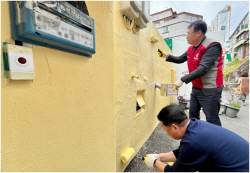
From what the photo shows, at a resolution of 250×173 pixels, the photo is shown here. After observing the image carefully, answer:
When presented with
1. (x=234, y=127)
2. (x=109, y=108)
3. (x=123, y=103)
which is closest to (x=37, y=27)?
(x=109, y=108)

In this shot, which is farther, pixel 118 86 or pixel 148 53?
pixel 148 53

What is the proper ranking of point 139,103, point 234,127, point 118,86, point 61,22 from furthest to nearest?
point 234,127 → point 139,103 → point 118,86 → point 61,22

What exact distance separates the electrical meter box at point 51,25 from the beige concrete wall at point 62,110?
0.10 ft

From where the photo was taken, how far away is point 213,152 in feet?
2.87

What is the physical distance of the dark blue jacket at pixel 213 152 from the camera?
2.84 ft

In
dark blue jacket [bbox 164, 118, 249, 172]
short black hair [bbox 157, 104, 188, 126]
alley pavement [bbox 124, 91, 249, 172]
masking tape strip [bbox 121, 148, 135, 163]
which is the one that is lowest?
alley pavement [bbox 124, 91, 249, 172]

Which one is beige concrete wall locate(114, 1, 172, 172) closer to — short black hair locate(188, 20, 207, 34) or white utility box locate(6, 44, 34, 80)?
short black hair locate(188, 20, 207, 34)

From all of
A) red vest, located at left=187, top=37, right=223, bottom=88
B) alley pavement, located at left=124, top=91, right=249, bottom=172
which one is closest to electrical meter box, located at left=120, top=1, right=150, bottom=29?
red vest, located at left=187, top=37, right=223, bottom=88

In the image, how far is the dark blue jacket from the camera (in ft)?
2.84

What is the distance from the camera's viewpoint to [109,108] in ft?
3.20

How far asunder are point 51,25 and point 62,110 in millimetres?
395

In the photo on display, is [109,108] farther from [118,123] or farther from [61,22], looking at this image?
[61,22]

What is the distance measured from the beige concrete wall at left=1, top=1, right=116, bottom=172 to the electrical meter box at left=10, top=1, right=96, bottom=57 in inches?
1.2

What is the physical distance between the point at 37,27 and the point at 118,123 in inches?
46.3
